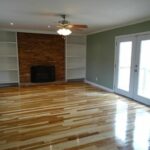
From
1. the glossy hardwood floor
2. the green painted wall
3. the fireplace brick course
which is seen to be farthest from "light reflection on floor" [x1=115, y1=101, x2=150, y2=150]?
the fireplace brick course

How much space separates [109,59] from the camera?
577 cm

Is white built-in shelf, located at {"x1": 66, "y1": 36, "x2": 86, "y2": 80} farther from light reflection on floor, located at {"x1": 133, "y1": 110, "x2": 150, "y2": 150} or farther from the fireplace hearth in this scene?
light reflection on floor, located at {"x1": 133, "y1": 110, "x2": 150, "y2": 150}

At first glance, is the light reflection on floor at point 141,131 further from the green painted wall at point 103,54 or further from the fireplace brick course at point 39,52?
the fireplace brick course at point 39,52

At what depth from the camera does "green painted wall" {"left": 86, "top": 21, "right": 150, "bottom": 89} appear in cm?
529

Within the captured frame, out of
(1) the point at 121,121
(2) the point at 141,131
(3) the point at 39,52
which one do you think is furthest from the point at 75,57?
(2) the point at 141,131

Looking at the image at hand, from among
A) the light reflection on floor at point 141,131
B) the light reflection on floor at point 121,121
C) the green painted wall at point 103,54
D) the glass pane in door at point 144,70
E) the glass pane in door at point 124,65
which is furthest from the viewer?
the green painted wall at point 103,54

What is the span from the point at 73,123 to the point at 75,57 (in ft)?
15.3

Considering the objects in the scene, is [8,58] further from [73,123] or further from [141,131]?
[141,131]

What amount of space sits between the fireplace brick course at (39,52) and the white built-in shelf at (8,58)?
8.1 inches

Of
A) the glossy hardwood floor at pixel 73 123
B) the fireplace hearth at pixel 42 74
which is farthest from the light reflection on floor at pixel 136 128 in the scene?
the fireplace hearth at pixel 42 74

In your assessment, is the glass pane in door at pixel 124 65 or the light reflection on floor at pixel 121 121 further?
the glass pane in door at pixel 124 65

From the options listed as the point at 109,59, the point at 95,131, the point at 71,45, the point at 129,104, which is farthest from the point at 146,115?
the point at 71,45

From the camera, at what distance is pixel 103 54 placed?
6113 mm

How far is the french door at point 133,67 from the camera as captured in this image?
14.1 feet
